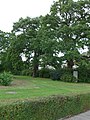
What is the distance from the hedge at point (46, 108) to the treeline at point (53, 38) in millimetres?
21590

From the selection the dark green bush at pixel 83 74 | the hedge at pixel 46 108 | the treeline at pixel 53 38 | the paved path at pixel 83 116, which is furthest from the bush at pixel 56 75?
the paved path at pixel 83 116

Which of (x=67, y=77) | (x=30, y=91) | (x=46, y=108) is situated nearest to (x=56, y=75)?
(x=67, y=77)

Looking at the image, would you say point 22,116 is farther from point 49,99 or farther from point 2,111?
point 49,99

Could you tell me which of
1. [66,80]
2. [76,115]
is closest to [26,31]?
[66,80]

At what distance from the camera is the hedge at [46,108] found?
27.8 feet

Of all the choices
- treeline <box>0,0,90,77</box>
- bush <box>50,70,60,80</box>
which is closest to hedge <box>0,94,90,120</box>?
treeline <box>0,0,90,77</box>

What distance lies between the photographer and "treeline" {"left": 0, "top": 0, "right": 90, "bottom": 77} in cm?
3628

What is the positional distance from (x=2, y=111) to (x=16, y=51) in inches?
1354

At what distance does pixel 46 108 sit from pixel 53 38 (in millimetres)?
26871

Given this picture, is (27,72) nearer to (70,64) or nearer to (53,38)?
(70,64)

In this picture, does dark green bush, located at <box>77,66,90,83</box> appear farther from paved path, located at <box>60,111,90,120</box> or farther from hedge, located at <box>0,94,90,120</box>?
paved path, located at <box>60,111,90,120</box>

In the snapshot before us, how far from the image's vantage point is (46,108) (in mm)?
10398

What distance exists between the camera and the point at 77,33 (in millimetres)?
A: 37156

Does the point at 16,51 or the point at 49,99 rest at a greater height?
the point at 16,51
